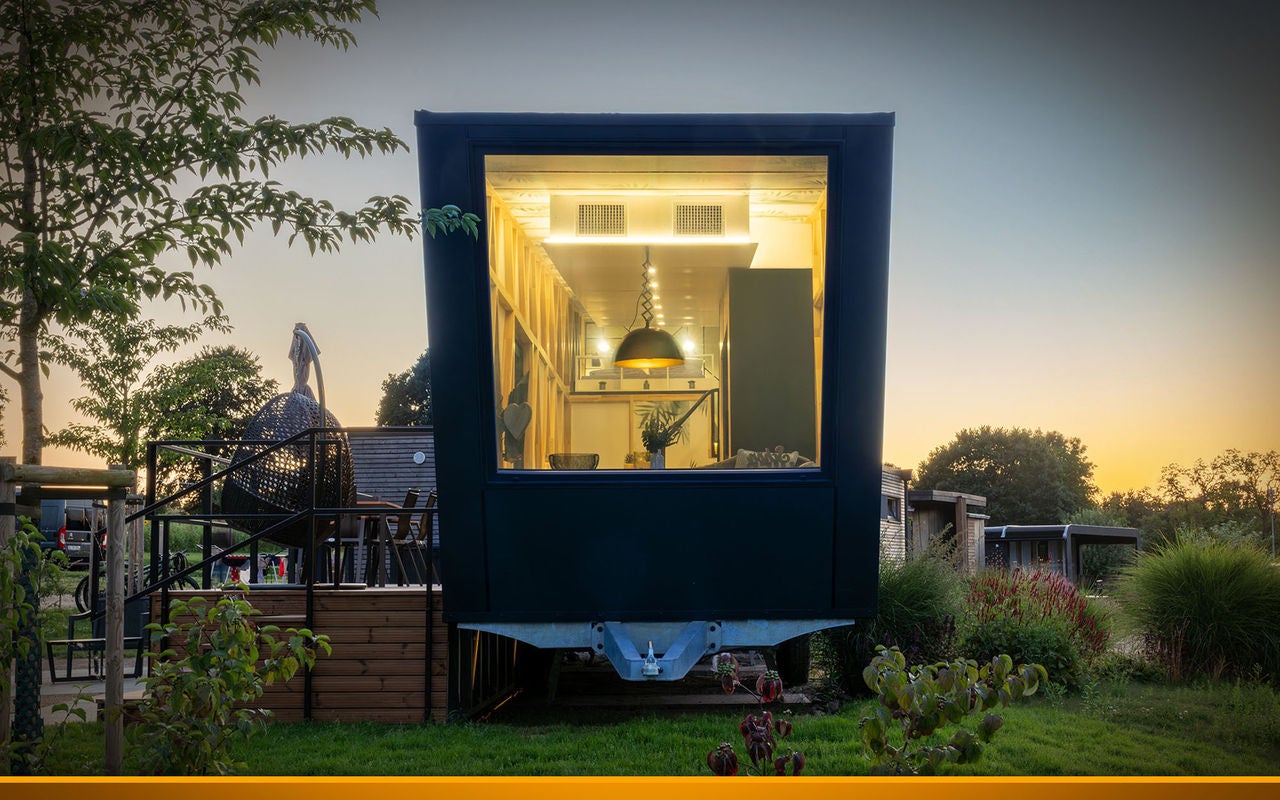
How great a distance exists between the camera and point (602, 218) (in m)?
5.64

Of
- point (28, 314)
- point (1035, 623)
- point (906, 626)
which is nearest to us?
point (28, 314)

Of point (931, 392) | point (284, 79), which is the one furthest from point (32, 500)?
point (931, 392)

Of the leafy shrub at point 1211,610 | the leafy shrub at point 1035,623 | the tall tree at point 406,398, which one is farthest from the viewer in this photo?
the tall tree at point 406,398

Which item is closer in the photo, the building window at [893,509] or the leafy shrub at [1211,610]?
the leafy shrub at [1211,610]

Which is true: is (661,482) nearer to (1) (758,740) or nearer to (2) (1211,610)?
(1) (758,740)

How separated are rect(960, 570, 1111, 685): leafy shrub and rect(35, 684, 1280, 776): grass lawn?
2.36 feet

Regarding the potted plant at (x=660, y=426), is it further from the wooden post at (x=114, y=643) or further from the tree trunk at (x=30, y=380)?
the tree trunk at (x=30, y=380)

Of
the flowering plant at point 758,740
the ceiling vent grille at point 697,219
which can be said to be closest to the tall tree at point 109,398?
the ceiling vent grille at point 697,219

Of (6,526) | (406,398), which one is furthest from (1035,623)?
(406,398)

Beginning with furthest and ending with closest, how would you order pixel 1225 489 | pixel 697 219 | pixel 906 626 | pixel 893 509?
pixel 893 509
pixel 1225 489
pixel 906 626
pixel 697 219

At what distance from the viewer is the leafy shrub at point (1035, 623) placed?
8430 millimetres

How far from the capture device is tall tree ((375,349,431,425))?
126ft

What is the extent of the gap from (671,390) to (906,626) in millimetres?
3222

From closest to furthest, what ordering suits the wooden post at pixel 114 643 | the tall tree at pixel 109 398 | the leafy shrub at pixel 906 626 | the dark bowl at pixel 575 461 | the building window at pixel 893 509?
the wooden post at pixel 114 643 < the dark bowl at pixel 575 461 < the leafy shrub at pixel 906 626 < the tall tree at pixel 109 398 < the building window at pixel 893 509
